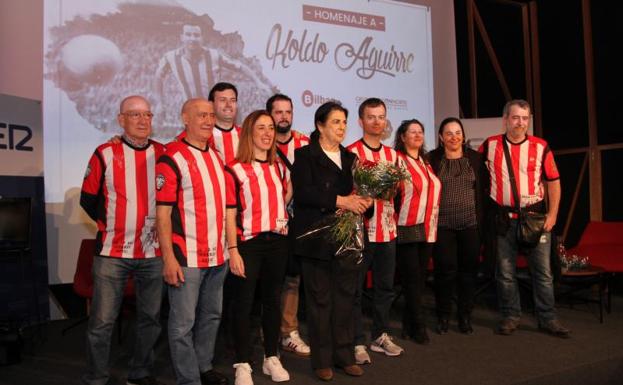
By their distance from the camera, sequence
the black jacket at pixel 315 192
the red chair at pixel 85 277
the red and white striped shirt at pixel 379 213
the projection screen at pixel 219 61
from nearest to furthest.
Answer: the black jacket at pixel 315 192 < the red and white striped shirt at pixel 379 213 < the red chair at pixel 85 277 < the projection screen at pixel 219 61

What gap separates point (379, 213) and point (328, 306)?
71cm

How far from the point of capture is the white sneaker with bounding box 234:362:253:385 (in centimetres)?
286

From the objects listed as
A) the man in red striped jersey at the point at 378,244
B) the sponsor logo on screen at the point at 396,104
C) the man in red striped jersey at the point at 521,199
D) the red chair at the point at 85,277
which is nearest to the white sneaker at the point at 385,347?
the man in red striped jersey at the point at 378,244

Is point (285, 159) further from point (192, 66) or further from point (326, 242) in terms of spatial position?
point (192, 66)

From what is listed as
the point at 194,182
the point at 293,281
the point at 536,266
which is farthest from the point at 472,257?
the point at 194,182

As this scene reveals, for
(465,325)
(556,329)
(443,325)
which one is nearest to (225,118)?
(443,325)

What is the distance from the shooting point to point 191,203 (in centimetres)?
266

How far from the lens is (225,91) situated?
3.49 metres

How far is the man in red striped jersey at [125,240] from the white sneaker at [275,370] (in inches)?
23.9

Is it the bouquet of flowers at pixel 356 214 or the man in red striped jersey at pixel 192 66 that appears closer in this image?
the bouquet of flowers at pixel 356 214

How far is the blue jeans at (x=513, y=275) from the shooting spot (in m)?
3.95

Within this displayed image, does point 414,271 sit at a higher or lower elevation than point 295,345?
higher

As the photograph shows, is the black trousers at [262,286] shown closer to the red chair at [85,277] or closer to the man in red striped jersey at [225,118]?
the man in red striped jersey at [225,118]

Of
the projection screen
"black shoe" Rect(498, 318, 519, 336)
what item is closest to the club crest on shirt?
the projection screen
